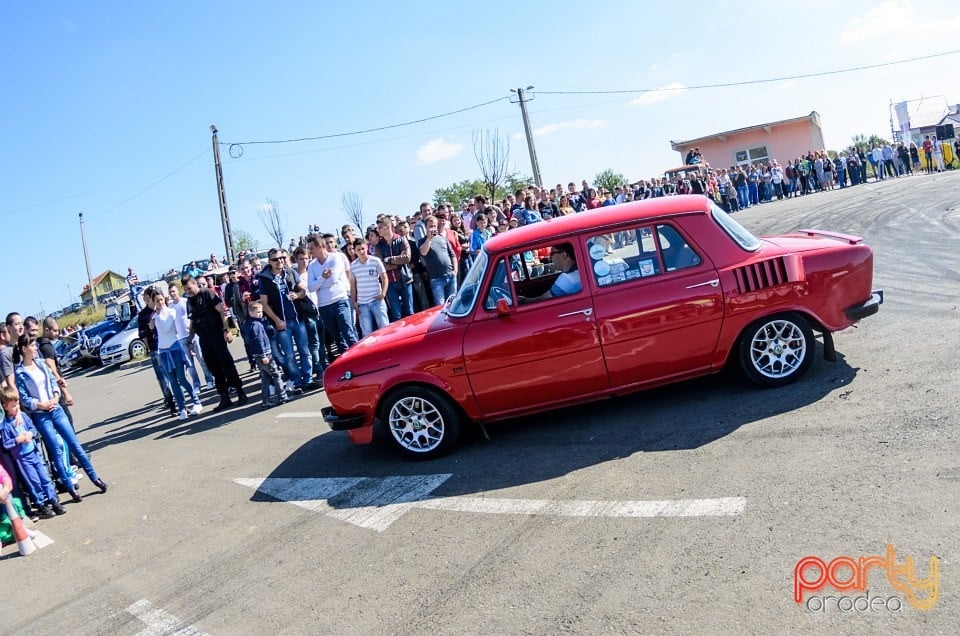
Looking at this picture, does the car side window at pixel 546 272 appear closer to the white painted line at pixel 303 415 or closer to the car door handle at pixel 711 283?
the car door handle at pixel 711 283

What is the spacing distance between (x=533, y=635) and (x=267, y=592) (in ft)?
6.35

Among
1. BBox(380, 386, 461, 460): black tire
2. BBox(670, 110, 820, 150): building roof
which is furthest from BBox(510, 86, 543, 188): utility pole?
BBox(380, 386, 461, 460): black tire

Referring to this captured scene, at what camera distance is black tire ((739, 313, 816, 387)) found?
19.5 ft

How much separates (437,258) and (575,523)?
21.5 ft

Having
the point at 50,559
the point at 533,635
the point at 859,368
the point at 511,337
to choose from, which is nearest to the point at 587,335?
the point at 511,337

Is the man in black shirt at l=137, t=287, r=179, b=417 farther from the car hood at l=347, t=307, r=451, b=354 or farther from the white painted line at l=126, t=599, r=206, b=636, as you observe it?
the white painted line at l=126, t=599, r=206, b=636

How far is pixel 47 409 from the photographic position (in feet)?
23.5

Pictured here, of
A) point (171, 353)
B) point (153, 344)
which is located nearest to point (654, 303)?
point (171, 353)

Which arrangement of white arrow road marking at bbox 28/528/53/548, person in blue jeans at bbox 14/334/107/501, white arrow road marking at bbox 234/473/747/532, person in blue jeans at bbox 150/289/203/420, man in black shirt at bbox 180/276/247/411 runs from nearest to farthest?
white arrow road marking at bbox 234/473/747/532 < white arrow road marking at bbox 28/528/53/548 < person in blue jeans at bbox 14/334/107/501 < man in black shirt at bbox 180/276/247/411 < person in blue jeans at bbox 150/289/203/420

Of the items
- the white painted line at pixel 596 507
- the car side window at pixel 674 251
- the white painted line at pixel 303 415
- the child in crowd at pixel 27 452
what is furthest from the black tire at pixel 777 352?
the child in crowd at pixel 27 452

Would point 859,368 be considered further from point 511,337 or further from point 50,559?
point 50,559

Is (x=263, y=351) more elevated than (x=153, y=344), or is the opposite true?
(x=153, y=344)

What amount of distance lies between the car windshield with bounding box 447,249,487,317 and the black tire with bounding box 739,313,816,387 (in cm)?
232

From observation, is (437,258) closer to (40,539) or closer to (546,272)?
(546,272)
